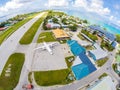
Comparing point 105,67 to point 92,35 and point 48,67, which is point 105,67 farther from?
point 92,35

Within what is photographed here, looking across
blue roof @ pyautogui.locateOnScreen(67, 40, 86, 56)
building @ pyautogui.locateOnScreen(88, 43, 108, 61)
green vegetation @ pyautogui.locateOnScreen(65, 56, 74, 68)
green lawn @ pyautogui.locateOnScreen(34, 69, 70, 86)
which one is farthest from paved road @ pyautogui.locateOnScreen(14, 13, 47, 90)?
building @ pyautogui.locateOnScreen(88, 43, 108, 61)

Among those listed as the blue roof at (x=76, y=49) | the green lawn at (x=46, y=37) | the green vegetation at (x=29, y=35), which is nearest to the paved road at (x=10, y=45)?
the green vegetation at (x=29, y=35)

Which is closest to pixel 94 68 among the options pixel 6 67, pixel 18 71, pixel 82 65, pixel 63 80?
pixel 82 65

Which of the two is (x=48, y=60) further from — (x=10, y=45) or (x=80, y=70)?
(x=10, y=45)

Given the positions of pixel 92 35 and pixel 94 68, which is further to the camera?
pixel 92 35

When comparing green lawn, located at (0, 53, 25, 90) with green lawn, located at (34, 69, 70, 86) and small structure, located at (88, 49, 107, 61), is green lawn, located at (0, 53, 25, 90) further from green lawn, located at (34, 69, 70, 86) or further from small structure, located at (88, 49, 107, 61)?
small structure, located at (88, 49, 107, 61)

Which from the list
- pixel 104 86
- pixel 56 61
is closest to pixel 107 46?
pixel 56 61
